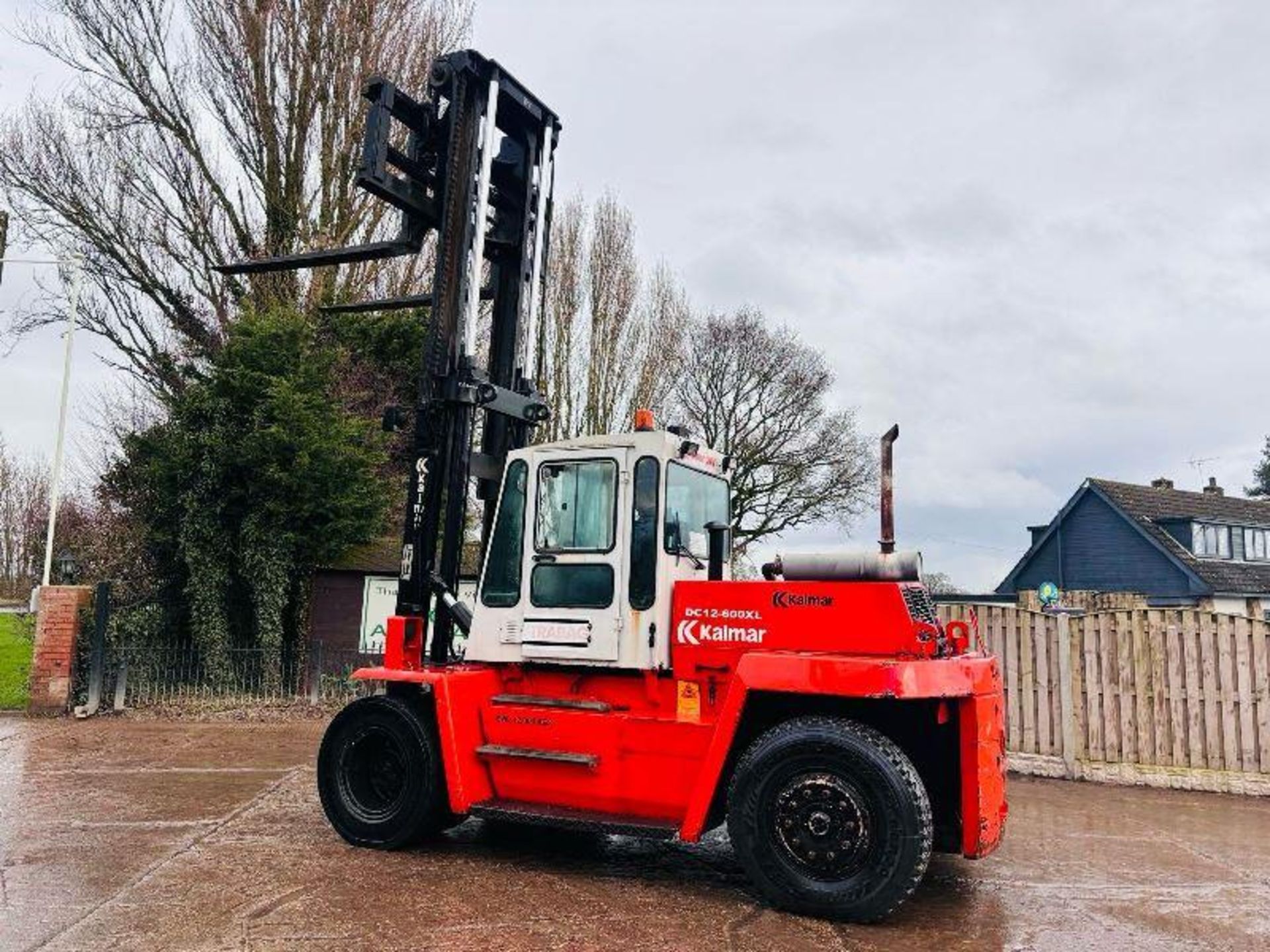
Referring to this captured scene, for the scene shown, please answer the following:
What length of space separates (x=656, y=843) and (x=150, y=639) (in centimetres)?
1011

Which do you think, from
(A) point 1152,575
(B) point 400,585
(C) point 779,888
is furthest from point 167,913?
(A) point 1152,575

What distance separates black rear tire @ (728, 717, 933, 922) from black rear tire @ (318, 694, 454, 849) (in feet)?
6.80

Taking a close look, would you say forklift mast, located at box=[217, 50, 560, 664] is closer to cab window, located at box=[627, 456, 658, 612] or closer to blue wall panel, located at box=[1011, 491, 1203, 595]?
cab window, located at box=[627, 456, 658, 612]

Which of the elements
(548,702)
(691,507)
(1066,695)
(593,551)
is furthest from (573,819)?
(1066,695)

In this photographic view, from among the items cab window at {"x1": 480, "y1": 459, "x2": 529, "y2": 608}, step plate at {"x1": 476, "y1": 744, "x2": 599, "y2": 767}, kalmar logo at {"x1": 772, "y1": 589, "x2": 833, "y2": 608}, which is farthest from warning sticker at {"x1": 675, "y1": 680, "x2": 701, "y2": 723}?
cab window at {"x1": 480, "y1": 459, "x2": 529, "y2": 608}

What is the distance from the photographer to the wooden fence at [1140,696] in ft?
30.4

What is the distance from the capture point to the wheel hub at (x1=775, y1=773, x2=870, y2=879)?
16.8 feet

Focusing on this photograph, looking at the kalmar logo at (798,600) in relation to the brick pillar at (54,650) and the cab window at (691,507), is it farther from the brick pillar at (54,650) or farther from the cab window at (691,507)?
the brick pillar at (54,650)

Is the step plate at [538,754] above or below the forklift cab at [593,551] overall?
below

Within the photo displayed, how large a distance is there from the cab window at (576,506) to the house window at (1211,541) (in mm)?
31797

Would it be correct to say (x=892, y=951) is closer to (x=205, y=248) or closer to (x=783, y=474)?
(x=205, y=248)

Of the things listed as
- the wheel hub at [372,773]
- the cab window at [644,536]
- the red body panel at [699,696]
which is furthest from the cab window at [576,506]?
the wheel hub at [372,773]

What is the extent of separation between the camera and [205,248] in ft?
61.4

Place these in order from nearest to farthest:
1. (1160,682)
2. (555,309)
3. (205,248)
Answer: (1160,682) → (205,248) → (555,309)
